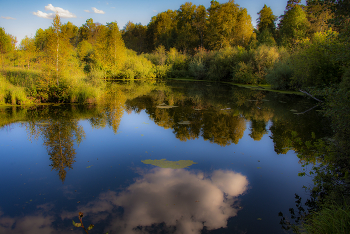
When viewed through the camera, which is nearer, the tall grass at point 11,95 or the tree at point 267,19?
the tall grass at point 11,95

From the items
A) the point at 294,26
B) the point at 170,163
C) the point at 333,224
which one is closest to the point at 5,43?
the point at 170,163

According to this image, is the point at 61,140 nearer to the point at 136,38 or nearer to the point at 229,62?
the point at 229,62

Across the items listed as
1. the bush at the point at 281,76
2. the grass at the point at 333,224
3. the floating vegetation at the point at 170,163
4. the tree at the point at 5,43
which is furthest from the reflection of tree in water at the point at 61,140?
the tree at the point at 5,43

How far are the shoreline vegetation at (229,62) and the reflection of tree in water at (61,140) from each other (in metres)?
4.49

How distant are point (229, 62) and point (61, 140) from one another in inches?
1046

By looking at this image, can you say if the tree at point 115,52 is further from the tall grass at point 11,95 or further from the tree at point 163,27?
the tree at point 163,27

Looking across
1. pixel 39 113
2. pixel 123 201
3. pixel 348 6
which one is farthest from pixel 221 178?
pixel 39 113

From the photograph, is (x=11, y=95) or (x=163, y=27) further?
(x=163, y=27)

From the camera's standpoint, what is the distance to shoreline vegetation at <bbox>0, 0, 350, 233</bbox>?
12.8 ft

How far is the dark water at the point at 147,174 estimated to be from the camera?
11.2 feet

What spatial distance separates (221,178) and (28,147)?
5134mm

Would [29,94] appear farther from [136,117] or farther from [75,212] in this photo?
[75,212]

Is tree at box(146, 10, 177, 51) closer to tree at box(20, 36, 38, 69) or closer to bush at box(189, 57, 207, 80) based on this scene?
bush at box(189, 57, 207, 80)

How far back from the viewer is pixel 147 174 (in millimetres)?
4852
